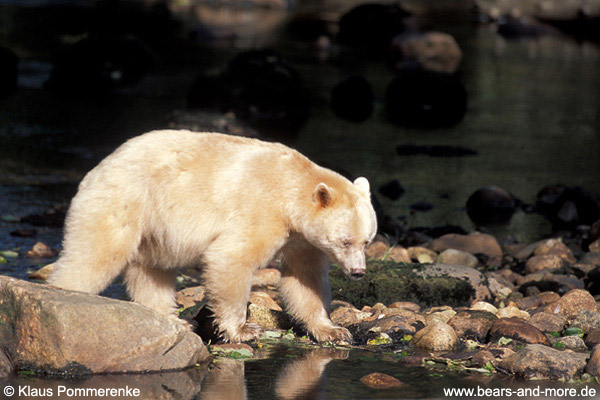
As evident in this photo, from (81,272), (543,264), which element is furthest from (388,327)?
(543,264)

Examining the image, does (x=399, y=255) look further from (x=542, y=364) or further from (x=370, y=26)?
(x=370, y=26)

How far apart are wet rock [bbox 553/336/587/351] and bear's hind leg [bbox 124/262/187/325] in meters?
3.10

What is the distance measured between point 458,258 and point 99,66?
17.0 metres

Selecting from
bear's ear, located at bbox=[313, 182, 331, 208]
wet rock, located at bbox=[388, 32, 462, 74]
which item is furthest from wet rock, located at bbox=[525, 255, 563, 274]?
wet rock, located at bbox=[388, 32, 462, 74]

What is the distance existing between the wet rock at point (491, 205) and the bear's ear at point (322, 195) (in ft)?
24.7

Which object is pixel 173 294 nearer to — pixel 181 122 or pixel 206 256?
pixel 206 256

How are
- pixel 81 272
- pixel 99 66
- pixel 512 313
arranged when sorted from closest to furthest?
pixel 81 272, pixel 512 313, pixel 99 66

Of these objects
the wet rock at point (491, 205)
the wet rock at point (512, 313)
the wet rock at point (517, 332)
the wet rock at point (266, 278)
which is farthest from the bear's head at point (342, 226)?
the wet rock at point (491, 205)

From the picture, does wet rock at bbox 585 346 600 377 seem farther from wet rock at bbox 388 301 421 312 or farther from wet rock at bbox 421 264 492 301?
wet rock at bbox 421 264 492 301

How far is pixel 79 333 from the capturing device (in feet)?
18.1

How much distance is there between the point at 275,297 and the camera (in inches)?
316

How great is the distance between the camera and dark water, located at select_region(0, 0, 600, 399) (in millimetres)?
5855

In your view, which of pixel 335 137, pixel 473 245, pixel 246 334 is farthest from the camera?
pixel 335 137

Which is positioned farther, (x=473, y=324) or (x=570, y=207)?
(x=570, y=207)
